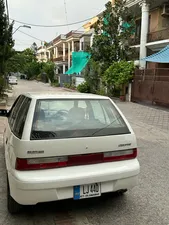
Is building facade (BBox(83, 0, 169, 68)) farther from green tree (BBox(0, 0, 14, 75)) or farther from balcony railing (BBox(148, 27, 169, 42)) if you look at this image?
green tree (BBox(0, 0, 14, 75))

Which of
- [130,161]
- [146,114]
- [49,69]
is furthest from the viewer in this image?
[49,69]

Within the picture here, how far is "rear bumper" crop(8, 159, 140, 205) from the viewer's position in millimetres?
2570

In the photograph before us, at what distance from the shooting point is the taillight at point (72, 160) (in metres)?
2.62

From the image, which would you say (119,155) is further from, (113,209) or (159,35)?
(159,35)

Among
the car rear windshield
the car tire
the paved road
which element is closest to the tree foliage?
the paved road

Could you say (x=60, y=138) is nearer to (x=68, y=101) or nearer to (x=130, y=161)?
(x=68, y=101)

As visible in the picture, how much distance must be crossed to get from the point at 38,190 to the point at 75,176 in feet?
1.39

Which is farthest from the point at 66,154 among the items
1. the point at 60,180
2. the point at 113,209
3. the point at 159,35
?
the point at 159,35

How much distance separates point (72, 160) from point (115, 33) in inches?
607

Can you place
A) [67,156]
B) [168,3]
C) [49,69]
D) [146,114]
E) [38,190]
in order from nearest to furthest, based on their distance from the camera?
[38,190]
[67,156]
[146,114]
[168,3]
[49,69]

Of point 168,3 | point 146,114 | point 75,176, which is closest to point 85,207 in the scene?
point 75,176

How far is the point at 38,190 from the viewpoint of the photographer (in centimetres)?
257

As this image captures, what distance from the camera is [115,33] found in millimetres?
16797

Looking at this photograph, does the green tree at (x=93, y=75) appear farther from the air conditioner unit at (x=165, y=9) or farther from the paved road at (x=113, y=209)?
the paved road at (x=113, y=209)
